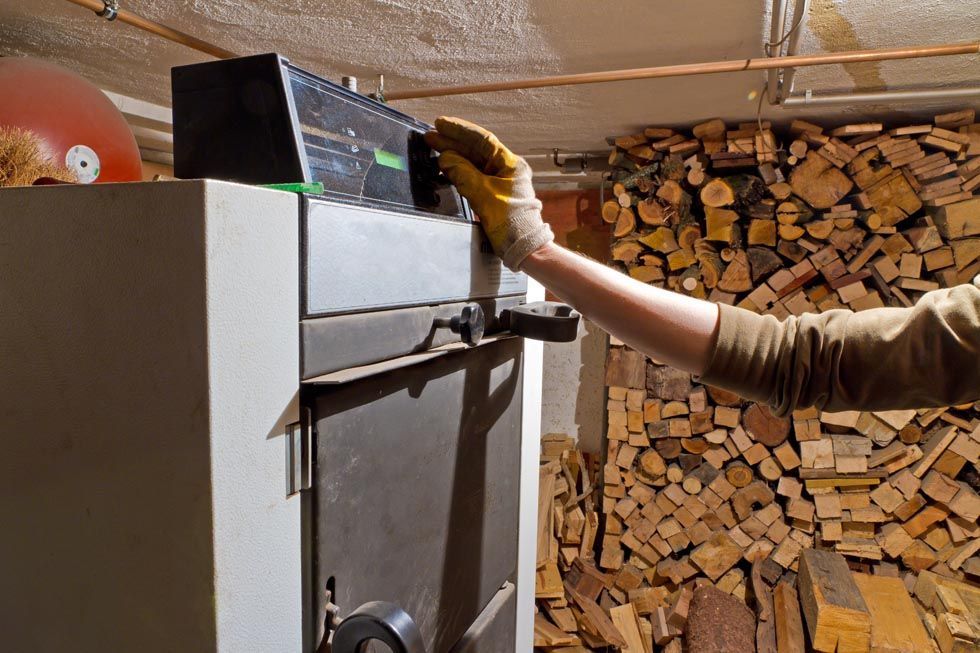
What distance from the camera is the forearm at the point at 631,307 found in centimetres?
90

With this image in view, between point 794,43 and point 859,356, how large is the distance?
107cm

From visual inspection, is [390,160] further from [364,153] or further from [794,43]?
[794,43]

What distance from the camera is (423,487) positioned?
765 millimetres

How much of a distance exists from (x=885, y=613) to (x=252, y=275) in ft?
8.88

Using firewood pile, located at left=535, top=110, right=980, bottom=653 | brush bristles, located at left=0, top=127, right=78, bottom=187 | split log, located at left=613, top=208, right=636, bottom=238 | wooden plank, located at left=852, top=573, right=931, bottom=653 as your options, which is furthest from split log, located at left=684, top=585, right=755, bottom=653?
brush bristles, located at left=0, top=127, right=78, bottom=187

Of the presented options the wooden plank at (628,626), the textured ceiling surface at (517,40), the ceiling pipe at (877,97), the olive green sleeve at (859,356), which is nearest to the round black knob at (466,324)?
the olive green sleeve at (859,356)

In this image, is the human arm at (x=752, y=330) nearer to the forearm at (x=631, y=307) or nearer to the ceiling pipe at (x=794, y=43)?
the forearm at (x=631, y=307)

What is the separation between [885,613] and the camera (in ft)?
7.46

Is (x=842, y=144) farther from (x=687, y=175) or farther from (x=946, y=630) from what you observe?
(x=946, y=630)

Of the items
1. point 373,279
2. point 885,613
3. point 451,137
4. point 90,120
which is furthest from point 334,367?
point 885,613

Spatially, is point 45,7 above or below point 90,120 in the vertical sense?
above

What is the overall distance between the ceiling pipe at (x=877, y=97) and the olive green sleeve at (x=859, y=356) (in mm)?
1386

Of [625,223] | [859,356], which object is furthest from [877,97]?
[859,356]

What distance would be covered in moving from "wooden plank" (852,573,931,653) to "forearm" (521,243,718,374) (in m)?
1.92
